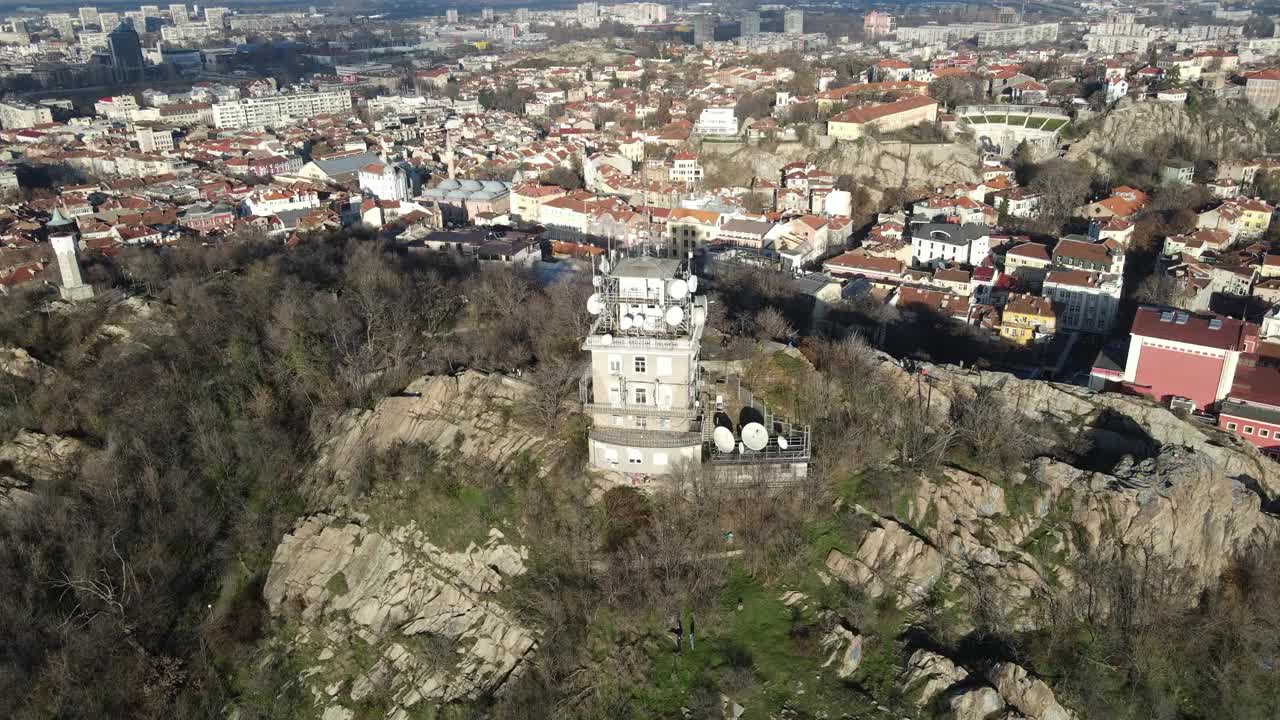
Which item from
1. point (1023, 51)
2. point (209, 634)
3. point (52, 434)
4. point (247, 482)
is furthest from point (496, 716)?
point (1023, 51)

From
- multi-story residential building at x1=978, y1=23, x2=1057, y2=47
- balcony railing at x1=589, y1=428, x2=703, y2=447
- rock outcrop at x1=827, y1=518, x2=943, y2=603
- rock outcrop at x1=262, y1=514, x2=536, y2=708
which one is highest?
multi-story residential building at x1=978, y1=23, x2=1057, y2=47

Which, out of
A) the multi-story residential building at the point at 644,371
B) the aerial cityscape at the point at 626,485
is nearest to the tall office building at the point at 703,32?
the aerial cityscape at the point at 626,485

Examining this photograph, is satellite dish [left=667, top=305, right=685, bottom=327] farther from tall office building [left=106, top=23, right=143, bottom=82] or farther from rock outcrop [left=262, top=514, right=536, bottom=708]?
tall office building [left=106, top=23, right=143, bottom=82]

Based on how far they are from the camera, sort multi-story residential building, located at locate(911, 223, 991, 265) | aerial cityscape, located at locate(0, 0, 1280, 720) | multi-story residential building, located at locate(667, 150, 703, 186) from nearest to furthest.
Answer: aerial cityscape, located at locate(0, 0, 1280, 720) → multi-story residential building, located at locate(911, 223, 991, 265) → multi-story residential building, located at locate(667, 150, 703, 186)

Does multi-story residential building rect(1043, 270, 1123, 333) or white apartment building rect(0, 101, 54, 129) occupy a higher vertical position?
white apartment building rect(0, 101, 54, 129)

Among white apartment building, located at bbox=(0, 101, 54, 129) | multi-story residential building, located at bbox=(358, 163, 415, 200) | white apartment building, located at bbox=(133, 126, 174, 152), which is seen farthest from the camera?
white apartment building, located at bbox=(0, 101, 54, 129)

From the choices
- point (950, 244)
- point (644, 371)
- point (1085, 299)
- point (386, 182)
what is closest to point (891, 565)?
point (644, 371)

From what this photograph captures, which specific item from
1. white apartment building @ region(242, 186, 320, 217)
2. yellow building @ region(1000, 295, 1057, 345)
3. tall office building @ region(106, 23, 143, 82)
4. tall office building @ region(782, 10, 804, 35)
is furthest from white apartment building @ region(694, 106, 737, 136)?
tall office building @ region(782, 10, 804, 35)

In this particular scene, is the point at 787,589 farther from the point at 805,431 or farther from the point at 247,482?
the point at 247,482
